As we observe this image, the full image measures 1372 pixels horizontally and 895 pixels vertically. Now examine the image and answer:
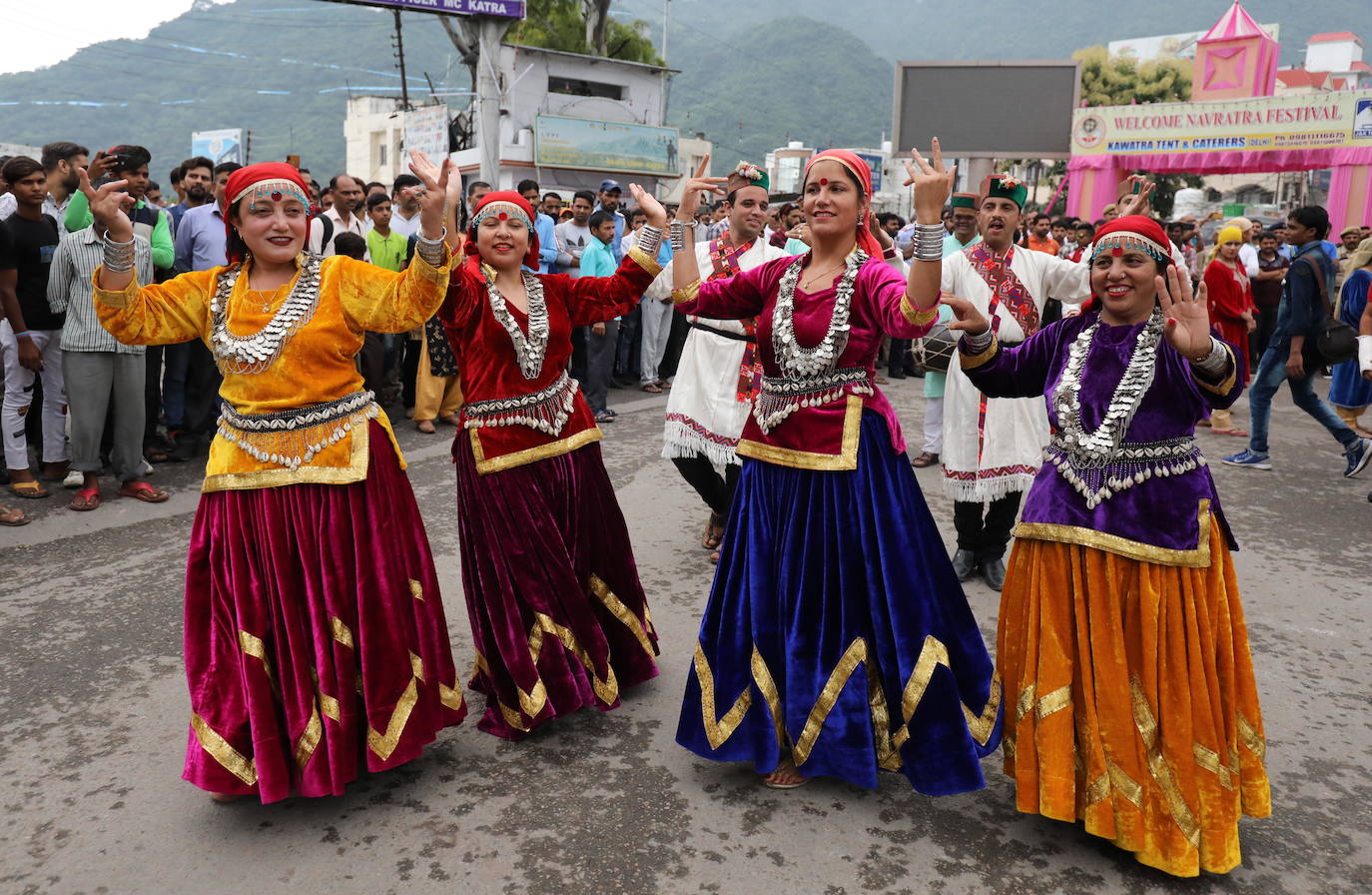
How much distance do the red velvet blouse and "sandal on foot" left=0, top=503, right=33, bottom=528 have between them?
3746mm

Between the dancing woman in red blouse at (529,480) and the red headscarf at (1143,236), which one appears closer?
the red headscarf at (1143,236)

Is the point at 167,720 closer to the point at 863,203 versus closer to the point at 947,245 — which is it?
the point at 863,203

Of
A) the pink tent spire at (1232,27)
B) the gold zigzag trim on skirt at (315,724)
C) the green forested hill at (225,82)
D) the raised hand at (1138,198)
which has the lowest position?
the gold zigzag trim on skirt at (315,724)

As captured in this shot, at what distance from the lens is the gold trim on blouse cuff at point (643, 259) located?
12.6 ft

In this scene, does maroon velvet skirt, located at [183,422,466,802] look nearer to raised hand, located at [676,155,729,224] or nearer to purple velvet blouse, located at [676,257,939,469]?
purple velvet blouse, located at [676,257,939,469]

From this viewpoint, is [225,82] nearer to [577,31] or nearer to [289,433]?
[577,31]

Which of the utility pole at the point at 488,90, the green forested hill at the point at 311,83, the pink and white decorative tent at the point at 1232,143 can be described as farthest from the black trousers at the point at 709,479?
the green forested hill at the point at 311,83

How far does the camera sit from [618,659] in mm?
4047

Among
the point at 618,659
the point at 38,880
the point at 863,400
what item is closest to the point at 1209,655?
the point at 863,400

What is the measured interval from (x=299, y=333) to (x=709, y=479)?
281cm

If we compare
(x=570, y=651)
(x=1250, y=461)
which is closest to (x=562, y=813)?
(x=570, y=651)

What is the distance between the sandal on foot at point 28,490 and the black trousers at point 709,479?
4.11 metres

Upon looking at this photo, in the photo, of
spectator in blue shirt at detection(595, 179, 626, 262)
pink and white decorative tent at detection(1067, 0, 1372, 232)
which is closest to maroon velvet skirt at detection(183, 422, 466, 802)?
spectator in blue shirt at detection(595, 179, 626, 262)

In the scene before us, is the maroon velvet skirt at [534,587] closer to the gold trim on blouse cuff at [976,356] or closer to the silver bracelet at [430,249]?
the silver bracelet at [430,249]
